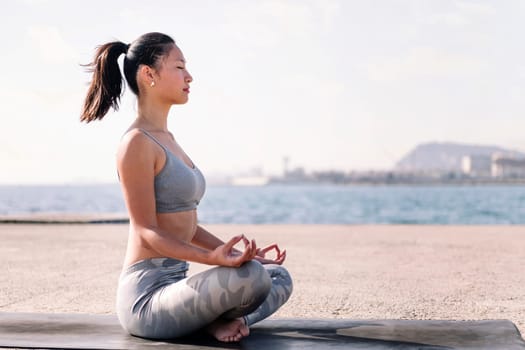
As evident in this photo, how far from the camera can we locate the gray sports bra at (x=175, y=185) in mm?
3076

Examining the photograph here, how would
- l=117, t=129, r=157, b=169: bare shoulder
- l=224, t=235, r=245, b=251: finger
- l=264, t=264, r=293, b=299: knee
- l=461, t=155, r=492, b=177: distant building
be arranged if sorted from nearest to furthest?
l=224, t=235, r=245, b=251: finger < l=117, t=129, r=157, b=169: bare shoulder < l=264, t=264, r=293, b=299: knee < l=461, t=155, r=492, b=177: distant building

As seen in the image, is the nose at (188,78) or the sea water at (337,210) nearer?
the nose at (188,78)

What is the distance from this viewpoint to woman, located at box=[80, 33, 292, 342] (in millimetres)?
2918

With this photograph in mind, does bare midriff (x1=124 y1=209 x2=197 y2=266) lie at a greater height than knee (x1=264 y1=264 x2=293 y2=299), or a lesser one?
greater

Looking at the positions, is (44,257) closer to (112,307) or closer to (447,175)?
(112,307)

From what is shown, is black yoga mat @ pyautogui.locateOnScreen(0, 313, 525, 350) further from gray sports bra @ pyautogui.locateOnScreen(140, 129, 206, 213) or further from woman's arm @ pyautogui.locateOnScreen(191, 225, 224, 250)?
gray sports bra @ pyautogui.locateOnScreen(140, 129, 206, 213)

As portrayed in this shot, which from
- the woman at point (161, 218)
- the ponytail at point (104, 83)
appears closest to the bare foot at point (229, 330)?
the woman at point (161, 218)

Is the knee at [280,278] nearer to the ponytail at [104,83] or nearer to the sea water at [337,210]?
the ponytail at [104,83]

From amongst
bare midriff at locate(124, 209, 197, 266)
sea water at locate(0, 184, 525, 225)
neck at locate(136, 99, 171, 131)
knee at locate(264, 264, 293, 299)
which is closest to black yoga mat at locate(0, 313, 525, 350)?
knee at locate(264, 264, 293, 299)

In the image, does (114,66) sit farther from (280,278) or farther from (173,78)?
(280,278)

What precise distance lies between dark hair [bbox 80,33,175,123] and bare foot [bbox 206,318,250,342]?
3.58 feet

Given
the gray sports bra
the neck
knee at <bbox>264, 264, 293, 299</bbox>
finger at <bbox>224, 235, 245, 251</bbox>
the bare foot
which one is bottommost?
the bare foot

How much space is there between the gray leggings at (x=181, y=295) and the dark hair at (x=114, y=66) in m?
0.74

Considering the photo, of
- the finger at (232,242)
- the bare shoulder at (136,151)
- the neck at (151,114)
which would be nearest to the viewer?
the finger at (232,242)
